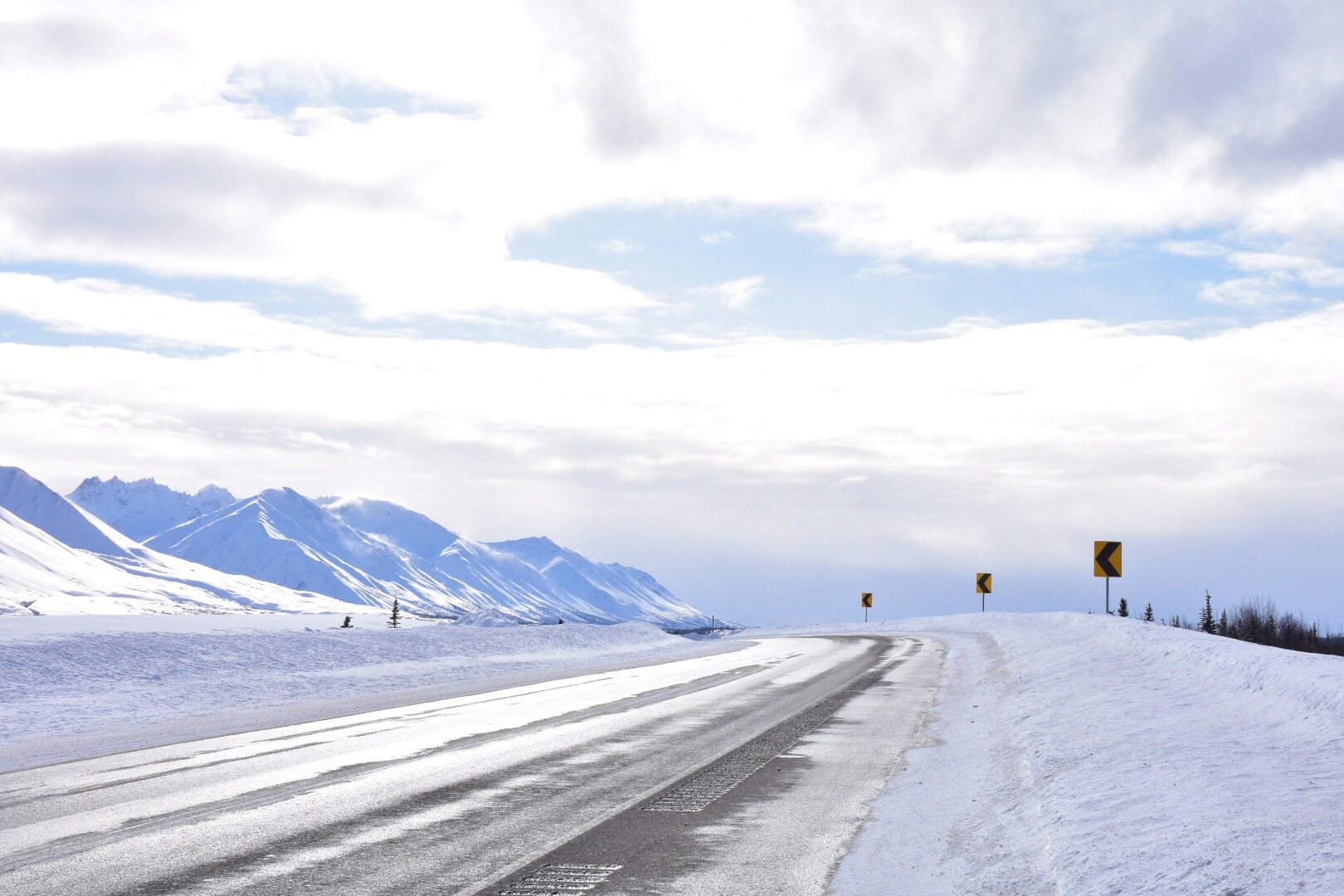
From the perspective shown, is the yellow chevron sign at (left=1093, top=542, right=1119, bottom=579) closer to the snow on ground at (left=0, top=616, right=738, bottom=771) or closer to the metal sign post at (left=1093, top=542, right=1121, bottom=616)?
the metal sign post at (left=1093, top=542, right=1121, bottom=616)

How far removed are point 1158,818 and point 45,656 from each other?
19.3m

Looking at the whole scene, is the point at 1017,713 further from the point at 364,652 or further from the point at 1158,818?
the point at 364,652

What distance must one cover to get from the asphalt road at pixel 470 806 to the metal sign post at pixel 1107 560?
2000 cm

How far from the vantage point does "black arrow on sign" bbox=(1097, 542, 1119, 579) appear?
111 ft

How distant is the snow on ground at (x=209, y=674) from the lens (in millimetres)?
14703

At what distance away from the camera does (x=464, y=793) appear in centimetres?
975

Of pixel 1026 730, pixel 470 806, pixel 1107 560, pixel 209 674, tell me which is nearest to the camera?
pixel 470 806

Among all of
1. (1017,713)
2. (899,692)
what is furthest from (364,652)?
(1017,713)

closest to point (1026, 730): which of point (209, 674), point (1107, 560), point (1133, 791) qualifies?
point (1133, 791)

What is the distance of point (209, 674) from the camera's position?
20.9m

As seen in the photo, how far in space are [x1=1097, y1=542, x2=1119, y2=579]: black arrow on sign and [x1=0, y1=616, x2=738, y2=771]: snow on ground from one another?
14.1m

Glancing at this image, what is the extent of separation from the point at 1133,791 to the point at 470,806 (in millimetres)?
5559

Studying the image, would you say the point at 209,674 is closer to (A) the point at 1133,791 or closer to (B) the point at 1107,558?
(A) the point at 1133,791

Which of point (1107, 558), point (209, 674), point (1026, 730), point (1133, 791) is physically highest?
point (1107, 558)
